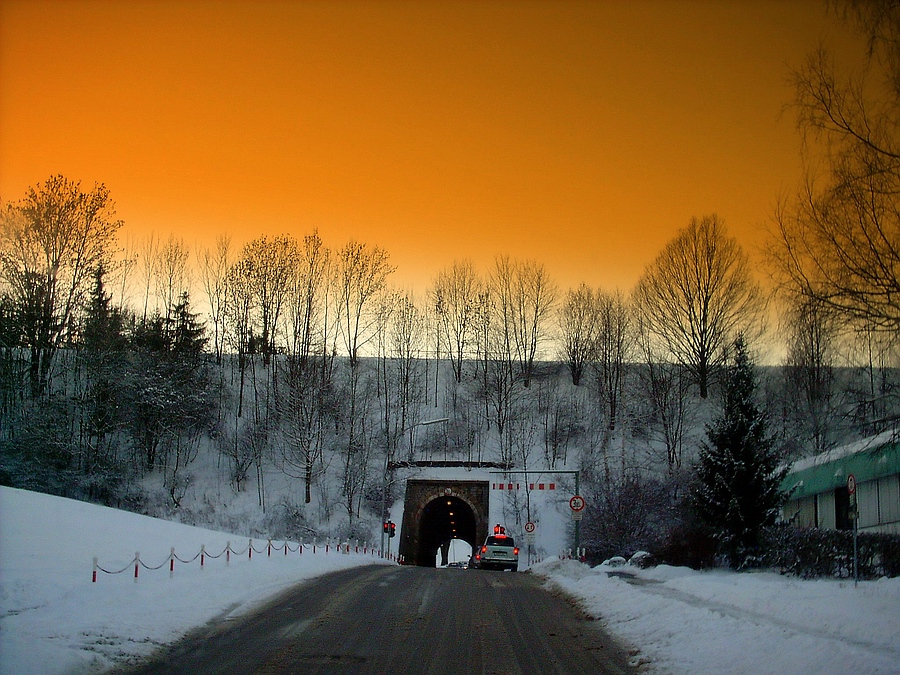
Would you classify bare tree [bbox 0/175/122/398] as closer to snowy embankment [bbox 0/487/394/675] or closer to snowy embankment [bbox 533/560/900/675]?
snowy embankment [bbox 0/487/394/675]

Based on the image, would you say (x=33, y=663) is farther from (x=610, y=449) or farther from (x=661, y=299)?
(x=610, y=449)

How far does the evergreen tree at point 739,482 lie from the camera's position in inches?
1045

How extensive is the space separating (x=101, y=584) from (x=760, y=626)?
11.7 meters

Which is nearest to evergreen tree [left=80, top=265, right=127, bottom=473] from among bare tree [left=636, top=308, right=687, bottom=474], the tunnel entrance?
the tunnel entrance

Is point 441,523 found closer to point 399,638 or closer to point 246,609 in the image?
point 246,609

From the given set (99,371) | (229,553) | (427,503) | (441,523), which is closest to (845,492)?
(229,553)

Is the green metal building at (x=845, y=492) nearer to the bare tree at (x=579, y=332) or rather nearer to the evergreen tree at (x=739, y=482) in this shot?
the evergreen tree at (x=739, y=482)

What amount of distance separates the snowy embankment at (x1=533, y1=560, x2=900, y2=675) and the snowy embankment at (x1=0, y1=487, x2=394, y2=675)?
702 centimetres

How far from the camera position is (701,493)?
27.5m

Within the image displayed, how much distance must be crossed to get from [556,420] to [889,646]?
50933mm

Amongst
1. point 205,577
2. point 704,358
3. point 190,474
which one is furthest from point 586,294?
point 205,577

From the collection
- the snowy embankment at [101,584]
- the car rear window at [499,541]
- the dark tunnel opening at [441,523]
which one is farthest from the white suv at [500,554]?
the dark tunnel opening at [441,523]

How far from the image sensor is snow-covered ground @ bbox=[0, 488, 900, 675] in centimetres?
905

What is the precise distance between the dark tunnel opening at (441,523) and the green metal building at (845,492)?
23.9 metres
